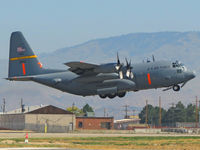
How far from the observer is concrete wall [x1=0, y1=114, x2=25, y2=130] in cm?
15440

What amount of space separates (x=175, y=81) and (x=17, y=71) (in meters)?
25.4

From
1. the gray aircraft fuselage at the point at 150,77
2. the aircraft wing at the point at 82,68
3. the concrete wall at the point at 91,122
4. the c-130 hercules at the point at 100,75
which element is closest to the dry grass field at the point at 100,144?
the c-130 hercules at the point at 100,75

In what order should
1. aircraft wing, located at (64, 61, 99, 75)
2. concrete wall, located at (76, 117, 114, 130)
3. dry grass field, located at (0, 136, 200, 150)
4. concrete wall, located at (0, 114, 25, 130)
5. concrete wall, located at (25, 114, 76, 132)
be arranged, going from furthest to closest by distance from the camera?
concrete wall, located at (76, 117, 114, 130)
concrete wall, located at (0, 114, 25, 130)
concrete wall, located at (25, 114, 76, 132)
aircraft wing, located at (64, 61, 99, 75)
dry grass field, located at (0, 136, 200, 150)

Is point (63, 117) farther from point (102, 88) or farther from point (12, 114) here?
point (102, 88)

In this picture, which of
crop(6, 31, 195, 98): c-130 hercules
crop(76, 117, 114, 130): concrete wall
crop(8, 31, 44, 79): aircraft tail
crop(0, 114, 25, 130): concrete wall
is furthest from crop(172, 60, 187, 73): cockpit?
crop(76, 117, 114, 130): concrete wall

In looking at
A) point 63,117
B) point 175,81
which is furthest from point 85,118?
point 175,81

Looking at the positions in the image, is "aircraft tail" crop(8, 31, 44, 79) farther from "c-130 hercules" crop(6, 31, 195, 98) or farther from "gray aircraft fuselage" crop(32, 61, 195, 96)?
"gray aircraft fuselage" crop(32, 61, 195, 96)

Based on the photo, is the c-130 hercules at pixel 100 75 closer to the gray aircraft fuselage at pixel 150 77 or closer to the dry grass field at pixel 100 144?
the gray aircraft fuselage at pixel 150 77

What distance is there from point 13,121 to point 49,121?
11542 millimetres

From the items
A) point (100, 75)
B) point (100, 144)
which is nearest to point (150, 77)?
point (100, 75)

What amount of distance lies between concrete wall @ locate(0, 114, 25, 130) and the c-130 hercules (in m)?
69.6

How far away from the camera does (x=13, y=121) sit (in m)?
160

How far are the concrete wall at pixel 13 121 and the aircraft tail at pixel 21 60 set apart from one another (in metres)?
69.2

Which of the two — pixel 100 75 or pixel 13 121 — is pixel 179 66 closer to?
pixel 100 75
